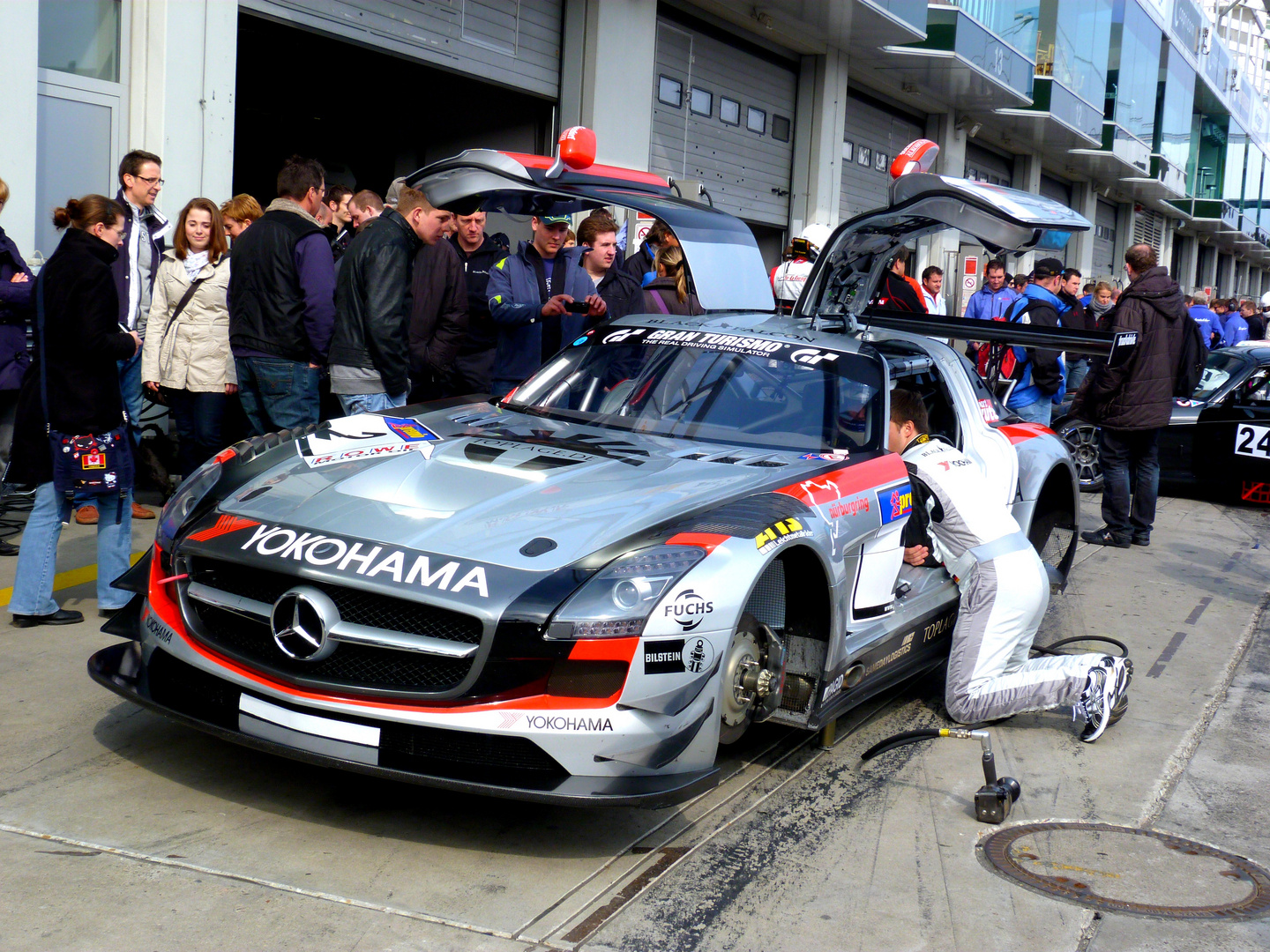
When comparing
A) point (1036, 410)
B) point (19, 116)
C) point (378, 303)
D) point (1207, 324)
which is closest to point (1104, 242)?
point (1207, 324)

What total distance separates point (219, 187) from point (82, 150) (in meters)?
0.96

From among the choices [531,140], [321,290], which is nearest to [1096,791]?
[321,290]

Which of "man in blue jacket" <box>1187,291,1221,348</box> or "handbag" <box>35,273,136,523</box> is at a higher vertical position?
"man in blue jacket" <box>1187,291,1221,348</box>

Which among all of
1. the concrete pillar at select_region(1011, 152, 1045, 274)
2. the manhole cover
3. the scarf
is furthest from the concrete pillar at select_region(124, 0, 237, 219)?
the concrete pillar at select_region(1011, 152, 1045, 274)

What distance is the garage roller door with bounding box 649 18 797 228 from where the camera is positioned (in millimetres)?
15094

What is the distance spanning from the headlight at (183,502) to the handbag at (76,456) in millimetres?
A: 1159

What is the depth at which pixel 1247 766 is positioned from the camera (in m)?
4.67

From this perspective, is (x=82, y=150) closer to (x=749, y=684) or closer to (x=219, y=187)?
(x=219, y=187)

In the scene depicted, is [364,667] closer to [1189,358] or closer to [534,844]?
[534,844]

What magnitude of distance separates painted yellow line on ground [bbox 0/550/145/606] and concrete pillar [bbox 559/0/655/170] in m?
7.84

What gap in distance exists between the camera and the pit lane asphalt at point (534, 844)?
3.04 m

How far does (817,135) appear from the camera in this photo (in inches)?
721

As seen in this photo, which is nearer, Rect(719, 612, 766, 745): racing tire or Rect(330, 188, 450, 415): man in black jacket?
Rect(719, 612, 766, 745): racing tire

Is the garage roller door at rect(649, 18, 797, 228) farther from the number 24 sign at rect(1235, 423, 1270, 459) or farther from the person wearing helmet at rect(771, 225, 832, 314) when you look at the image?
the number 24 sign at rect(1235, 423, 1270, 459)
